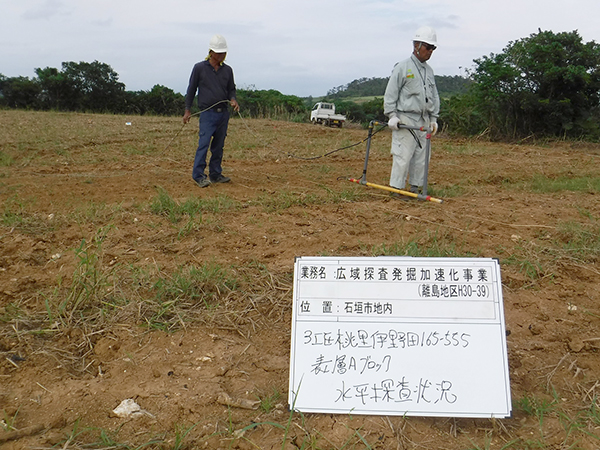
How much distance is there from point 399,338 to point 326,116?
16.7 m

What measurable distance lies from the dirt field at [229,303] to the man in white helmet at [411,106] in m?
0.43

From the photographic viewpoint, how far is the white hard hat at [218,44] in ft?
16.6

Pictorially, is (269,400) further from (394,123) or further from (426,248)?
(394,123)

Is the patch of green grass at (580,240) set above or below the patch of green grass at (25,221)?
above

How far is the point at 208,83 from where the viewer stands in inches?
209

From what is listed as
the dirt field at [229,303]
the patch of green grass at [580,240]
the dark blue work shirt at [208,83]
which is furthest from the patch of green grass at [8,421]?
the dark blue work shirt at [208,83]

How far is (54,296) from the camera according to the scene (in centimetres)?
258

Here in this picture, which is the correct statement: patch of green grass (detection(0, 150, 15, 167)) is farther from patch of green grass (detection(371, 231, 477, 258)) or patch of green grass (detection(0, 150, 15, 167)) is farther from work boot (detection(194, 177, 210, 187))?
patch of green grass (detection(371, 231, 477, 258))

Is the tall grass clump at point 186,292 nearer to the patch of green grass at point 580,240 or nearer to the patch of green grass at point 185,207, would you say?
the patch of green grass at point 185,207

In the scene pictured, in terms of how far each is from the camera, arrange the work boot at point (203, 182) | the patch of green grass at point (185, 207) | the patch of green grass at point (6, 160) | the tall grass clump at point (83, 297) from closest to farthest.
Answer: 1. the tall grass clump at point (83, 297)
2. the patch of green grass at point (185, 207)
3. the work boot at point (203, 182)
4. the patch of green grass at point (6, 160)

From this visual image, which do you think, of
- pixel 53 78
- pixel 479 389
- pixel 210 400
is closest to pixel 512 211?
pixel 479 389

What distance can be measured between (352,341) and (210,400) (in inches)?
23.3

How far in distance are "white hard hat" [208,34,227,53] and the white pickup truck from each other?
1300cm

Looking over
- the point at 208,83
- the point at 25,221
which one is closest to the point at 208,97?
the point at 208,83
